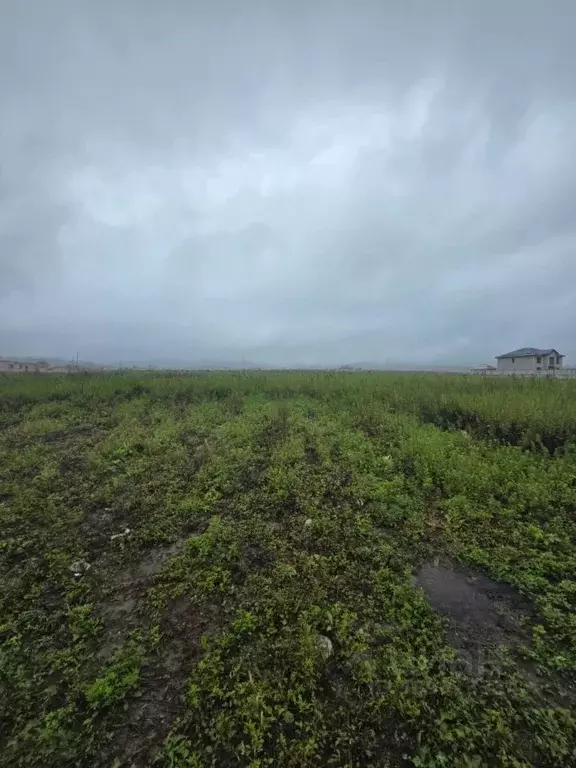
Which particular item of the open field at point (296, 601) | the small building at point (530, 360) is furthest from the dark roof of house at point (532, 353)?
the open field at point (296, 601)

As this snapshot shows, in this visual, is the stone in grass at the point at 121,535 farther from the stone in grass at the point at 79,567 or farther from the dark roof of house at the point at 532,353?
the dark roof of house at the point at 532,353

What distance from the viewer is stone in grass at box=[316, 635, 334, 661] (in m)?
3.03

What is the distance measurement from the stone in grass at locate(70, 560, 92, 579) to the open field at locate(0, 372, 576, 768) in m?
0.04

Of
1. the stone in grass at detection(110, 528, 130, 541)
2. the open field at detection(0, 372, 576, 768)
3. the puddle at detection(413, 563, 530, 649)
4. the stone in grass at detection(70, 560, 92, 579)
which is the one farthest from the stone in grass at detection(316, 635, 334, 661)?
the stone in grass at detection(110, 528, 130, 541)

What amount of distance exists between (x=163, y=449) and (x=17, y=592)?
4.01m

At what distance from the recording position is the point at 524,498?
5.22 m

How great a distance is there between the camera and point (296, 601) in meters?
3.59

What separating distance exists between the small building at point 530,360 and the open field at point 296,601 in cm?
4006

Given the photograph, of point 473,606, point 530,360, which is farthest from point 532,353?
point 473,606

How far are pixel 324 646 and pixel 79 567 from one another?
3.09m

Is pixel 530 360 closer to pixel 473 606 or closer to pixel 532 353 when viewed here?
pixel 532 353

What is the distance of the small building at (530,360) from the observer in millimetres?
40438

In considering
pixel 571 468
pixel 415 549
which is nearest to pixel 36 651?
pixel 415 549

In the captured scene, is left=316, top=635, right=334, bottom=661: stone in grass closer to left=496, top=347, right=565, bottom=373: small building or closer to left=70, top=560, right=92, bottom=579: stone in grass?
left=70, top=560, right=92, bottom=579: stone in grass
